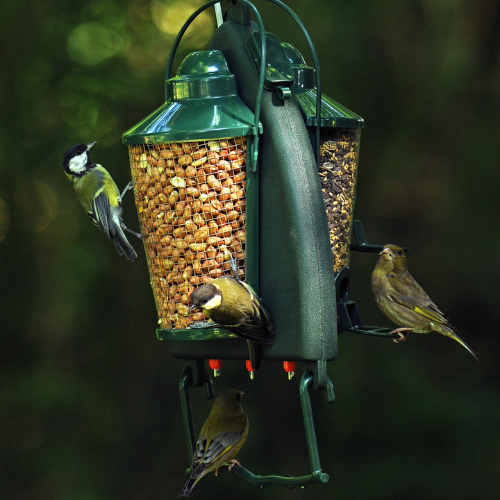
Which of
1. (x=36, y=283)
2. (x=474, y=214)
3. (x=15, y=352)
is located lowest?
(x=15, y=352)

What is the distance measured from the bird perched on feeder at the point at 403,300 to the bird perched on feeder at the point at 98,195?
1.11m

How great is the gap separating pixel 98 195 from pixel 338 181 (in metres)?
1.30

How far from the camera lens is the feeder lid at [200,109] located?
274 centimetres

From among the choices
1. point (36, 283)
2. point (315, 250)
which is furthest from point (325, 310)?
point (36, 283)

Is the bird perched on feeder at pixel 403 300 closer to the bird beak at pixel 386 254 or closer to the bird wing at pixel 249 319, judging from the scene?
the bird beak at pixel 386 254

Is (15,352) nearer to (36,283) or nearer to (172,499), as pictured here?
(36,283)

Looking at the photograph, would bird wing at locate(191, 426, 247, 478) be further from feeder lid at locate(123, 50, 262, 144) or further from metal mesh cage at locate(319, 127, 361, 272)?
feeder lid at locate(123, 50, 262, 144)

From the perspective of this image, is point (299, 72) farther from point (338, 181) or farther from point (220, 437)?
point (220, 437)

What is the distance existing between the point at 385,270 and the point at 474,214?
2.10 m

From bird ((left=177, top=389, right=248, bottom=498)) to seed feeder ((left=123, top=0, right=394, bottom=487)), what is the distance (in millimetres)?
731

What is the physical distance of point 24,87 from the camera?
5.65 metres

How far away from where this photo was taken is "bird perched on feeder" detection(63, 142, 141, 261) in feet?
12.3

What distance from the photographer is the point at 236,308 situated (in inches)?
103

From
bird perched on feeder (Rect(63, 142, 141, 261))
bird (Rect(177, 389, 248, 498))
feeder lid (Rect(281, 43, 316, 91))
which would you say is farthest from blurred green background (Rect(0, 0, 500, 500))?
feeder lid (Rect(281, 43, 316, 91))
